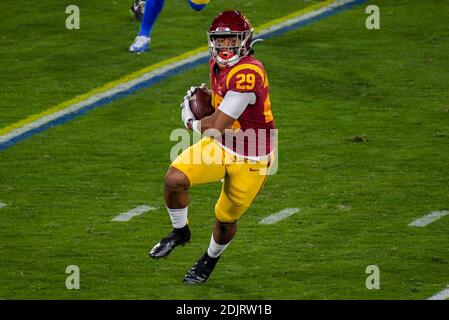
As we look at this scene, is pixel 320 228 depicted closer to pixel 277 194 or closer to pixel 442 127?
pixel 277 194

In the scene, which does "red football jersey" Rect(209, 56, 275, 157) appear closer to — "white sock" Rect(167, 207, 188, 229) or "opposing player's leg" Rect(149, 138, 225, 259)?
"opposing player's leg" Rect(149, 138, 225, 259)

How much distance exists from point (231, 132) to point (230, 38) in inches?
24.6

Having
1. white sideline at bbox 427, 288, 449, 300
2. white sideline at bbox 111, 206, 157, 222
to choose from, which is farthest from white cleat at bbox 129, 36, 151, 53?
white sideline at bbox 427, 288, 449, 300

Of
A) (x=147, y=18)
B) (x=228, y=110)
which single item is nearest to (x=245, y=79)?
(x=228, y=110)

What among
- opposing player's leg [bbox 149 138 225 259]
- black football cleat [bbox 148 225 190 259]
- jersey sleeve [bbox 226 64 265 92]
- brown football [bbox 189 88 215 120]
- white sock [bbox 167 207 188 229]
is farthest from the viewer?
black football cleat [bbox 148 225 190 259]

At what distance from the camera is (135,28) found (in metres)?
14.5

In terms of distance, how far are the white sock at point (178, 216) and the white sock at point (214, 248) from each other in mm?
233

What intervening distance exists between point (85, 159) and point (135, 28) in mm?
3332

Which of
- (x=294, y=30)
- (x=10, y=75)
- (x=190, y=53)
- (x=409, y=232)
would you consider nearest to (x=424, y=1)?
(x=294, y=30)

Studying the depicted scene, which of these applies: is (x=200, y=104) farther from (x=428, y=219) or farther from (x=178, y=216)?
(x=428, y=219)

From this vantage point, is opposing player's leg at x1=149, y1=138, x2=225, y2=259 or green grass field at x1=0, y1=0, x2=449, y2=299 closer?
opposing player's leg at x1=149, y1=138, x2=225, y2=259

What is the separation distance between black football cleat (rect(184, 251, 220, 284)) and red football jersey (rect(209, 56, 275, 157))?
808 millimetres

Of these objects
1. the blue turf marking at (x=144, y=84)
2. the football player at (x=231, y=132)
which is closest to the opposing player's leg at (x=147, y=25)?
the blue turf marking at (x=144, y=84)

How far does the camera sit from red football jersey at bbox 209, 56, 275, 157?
867 cm
